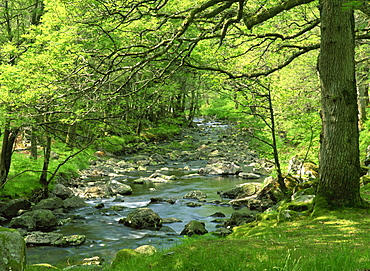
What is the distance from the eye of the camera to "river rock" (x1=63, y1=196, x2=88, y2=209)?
13.4m

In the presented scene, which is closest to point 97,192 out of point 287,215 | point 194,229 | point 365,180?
point 194,229

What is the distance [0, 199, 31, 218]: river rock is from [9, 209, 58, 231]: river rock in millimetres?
1119

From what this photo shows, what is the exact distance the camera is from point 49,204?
1298 cm

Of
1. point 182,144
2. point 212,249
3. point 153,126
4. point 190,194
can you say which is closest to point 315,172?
point 190,194

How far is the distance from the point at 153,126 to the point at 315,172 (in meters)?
26.0

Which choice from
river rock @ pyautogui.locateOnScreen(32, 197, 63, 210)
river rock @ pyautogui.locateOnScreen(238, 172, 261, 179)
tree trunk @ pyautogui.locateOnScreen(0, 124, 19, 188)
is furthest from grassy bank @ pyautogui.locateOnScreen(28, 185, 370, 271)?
river rock @ pyautogui.locateOnScreen(238, 172, 261, 179)

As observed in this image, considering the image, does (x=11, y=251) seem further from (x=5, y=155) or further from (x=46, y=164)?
(x=46, y=164)

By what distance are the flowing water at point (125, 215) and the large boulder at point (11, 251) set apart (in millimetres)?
4084

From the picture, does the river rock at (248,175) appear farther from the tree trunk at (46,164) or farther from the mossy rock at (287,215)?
the mossy rock at (287,215)

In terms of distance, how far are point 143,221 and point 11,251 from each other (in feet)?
24.5

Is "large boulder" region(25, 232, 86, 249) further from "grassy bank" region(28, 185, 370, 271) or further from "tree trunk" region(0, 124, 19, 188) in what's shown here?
"tree trunk" region(0, 124, 19, 188)

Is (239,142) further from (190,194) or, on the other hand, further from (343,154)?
(343,154)

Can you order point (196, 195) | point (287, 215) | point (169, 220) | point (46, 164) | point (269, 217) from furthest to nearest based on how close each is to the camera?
point (196, 195), point (46, 164), point (169, 220), point (269, 217), point (287, 215)

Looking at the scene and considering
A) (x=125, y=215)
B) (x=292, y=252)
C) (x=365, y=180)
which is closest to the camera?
(x=292, y=252)
